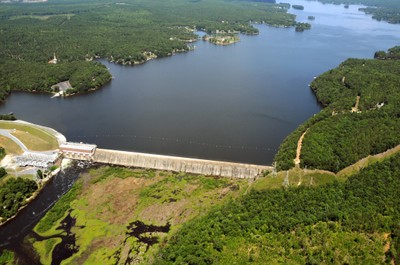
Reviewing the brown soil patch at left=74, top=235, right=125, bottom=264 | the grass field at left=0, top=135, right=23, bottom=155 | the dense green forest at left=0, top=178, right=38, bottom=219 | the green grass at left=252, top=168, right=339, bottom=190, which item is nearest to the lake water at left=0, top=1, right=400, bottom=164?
the grass field at left=0, top=135, right=23, bottom=155

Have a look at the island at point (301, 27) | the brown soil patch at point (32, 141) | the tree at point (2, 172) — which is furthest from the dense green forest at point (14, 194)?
the island at point (301, 27)

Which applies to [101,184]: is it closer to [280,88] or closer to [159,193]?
[159,193]

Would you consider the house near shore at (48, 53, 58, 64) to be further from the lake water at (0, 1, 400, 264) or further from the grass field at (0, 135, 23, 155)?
the grass field at (0, 135, 23, 155)

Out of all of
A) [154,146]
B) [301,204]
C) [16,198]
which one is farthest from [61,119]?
[301,204]

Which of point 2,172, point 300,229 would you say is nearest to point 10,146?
point 2,172

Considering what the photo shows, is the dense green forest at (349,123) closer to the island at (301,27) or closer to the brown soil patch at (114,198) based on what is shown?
the brown soil patch at (114,198)

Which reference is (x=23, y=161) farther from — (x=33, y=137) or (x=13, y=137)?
(x=13, y=137)
